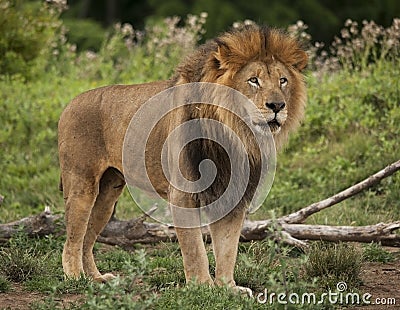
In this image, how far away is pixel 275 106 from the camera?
462 centimetres

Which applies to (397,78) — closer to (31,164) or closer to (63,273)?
(31,164)

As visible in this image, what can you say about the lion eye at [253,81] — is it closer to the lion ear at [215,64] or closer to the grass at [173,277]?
the lion ear at [215,64]

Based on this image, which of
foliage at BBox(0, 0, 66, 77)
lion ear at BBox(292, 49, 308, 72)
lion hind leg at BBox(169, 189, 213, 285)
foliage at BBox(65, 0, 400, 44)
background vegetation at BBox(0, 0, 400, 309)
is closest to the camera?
lion hind leg at BBox(169, 189, 213, 285)

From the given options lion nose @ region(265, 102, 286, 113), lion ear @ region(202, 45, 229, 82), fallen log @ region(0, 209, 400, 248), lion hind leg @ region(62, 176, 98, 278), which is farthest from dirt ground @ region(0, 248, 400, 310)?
lion ear @ region(202, 45, 229, 82)

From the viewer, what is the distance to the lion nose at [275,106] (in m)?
4.61

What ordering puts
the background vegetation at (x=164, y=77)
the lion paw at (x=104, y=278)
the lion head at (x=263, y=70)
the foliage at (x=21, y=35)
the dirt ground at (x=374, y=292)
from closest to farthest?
the dirt ground at (x=374, y=292), the lion head at (x=263, y=70), the lion paw at (x=104, y=278), the background vegetation at (x=164, y=77), the foliage at (x=21, y=35)

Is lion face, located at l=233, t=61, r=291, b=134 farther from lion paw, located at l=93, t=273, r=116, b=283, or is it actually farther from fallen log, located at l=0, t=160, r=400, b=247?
lion paw, located at l=93, t=273, r=116, b=283

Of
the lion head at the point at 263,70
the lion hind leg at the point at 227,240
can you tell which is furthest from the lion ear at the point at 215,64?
the lion hind leg at the point at 227,240

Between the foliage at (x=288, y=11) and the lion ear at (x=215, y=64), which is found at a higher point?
the lion ear at (x=215, y=64)

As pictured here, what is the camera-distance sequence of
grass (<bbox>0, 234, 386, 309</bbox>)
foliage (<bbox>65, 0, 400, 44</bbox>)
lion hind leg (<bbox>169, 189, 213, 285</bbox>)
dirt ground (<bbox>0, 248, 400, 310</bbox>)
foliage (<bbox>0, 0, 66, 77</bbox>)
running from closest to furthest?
grass (<bbox>0, 234, 386, 309</bbox>), dirt ground (<bbox>0, 248, 400, 310</bbox>), lion hind leg (<bbox>169, 189, 213, 285</bbox>), foliage (<bbox>0, 0, 66, 77</bbox>), foliage (<bbox>65, 0, 400, 44</bbox>)

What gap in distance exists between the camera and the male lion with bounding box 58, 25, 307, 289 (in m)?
4.77

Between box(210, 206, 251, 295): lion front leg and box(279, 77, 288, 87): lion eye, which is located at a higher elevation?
box(279, 77, 288, 87): lion eye

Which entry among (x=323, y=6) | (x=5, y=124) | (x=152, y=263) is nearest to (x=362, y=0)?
(x=323, y=6)

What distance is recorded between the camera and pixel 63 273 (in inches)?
212
